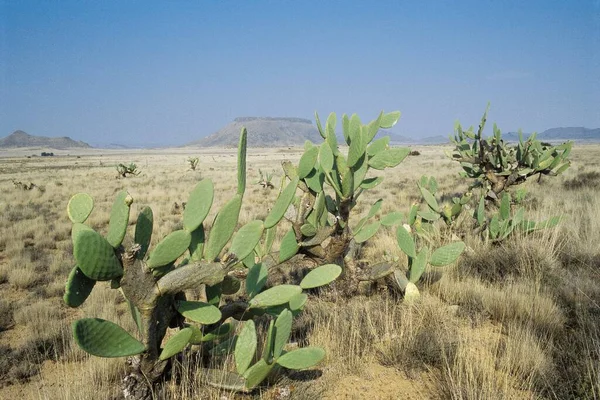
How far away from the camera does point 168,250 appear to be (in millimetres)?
1716

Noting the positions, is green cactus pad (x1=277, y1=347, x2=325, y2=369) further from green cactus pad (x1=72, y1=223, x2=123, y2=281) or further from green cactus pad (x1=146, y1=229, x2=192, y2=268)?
green cactus pad (x1=72, y1=223, x2=123, y2=281)

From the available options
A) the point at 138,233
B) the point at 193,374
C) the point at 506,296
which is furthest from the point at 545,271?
the point at 138,233

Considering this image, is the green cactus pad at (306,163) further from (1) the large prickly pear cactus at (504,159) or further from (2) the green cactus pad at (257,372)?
(1) the large prickly pear cactus at (504,159)

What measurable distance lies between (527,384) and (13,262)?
6657mm

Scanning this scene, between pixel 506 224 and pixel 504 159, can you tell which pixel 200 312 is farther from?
pixel 504 159

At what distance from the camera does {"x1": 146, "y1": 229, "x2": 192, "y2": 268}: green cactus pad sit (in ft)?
5.60

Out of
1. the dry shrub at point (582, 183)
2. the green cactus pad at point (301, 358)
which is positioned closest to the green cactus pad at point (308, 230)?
the green cactus pad at point (301, 358)

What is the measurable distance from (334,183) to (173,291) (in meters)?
1.71

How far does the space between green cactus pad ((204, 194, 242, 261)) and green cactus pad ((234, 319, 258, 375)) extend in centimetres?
43

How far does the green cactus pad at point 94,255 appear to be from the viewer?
145cm

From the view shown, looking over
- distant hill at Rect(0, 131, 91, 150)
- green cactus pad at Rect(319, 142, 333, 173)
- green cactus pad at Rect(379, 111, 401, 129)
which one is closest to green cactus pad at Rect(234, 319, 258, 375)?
green cactus pad at Rect(319, 142, 333, 173)

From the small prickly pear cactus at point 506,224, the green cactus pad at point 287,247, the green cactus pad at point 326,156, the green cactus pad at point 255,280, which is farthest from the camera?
the small prickly pear cactus at point 506,224

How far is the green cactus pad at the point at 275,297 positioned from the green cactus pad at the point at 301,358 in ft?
0.99

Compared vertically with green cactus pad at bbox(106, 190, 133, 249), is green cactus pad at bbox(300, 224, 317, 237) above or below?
below
